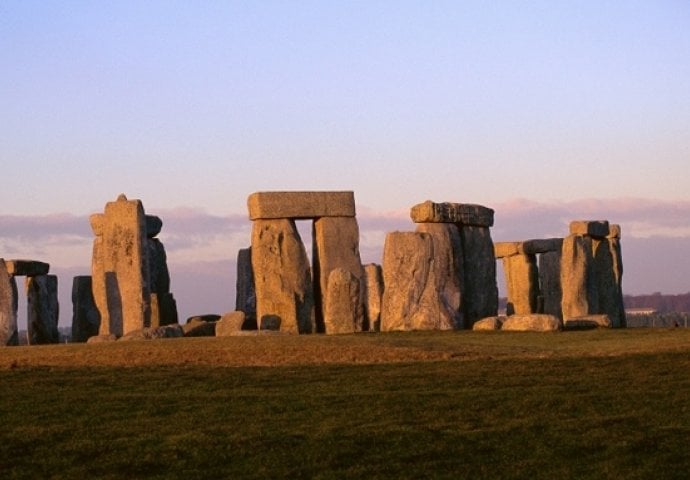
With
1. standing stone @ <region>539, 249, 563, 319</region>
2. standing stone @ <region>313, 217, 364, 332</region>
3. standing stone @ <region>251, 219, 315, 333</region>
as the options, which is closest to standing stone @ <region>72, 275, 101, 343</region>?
standing stone @ <region>251, 219, 315, 333</region>

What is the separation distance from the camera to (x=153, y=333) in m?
23.1

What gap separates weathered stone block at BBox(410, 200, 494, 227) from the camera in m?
25.8

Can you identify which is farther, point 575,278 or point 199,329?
point 575,278

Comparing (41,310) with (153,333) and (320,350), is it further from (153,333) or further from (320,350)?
(320,350)

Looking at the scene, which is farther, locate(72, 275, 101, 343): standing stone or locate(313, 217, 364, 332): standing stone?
locate(72, 275, 101, 343): standing stone

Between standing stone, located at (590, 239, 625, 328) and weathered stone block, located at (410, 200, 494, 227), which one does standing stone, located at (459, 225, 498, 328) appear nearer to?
weathered stone block, located at (410, 200, 494, 227)

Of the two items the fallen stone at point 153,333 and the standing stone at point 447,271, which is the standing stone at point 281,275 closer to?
the fallen stone at point 153,333

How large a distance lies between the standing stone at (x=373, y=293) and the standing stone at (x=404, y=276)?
193 cm

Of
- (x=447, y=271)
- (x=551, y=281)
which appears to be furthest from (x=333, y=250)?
(x=551, y=281)

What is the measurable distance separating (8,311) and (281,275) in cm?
525

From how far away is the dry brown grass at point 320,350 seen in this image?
18.2m

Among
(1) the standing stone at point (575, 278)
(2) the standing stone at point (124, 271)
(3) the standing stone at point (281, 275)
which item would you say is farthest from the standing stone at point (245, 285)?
(1) the standing stone at point (575, 278)

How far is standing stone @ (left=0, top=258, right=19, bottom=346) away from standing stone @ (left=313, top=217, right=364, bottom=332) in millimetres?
5816

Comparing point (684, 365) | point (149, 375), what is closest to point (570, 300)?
point (684, 365)
